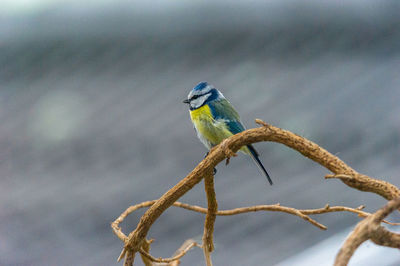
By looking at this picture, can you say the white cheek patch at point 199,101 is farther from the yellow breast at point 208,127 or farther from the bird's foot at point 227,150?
the bird's foot at point 227,150

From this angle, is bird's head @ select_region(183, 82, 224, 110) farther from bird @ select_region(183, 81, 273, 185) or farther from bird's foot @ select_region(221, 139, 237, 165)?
bird's foot @ select_region(221, 139, 237, 165)

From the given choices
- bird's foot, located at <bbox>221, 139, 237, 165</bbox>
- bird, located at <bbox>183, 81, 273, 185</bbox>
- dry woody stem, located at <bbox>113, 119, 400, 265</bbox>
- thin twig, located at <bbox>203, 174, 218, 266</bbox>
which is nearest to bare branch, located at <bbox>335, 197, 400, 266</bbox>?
dry woody stem, located at <bbox>113, 119, 400, 265</bbox>

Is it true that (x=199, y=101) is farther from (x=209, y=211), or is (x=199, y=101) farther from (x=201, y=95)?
(x=209, y=211)

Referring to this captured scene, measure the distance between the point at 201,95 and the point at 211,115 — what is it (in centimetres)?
6

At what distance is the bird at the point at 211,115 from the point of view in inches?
39.1

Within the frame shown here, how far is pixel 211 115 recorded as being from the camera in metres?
1.00

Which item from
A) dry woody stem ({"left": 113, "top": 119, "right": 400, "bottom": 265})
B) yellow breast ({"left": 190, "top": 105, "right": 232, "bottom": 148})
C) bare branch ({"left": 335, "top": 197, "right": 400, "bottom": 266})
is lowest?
bare branch ({"left": 335, "top": 197, "right": 400, "bottom": 266})

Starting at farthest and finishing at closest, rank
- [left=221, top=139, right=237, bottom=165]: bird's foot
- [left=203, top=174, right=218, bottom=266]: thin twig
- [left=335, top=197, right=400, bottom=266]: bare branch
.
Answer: [left=203, top=174, right=218, bottom=266]: thin twig → [left=221, top=139, right=237, bottom=165]: bird's foot → [left=335, top=197, right=400, bottom=266]: bare branch

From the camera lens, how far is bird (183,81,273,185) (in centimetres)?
99

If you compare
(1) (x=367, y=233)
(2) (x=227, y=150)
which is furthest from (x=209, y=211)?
(1) (x=367, y=233)

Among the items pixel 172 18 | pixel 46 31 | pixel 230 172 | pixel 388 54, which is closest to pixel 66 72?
pixel 46 31

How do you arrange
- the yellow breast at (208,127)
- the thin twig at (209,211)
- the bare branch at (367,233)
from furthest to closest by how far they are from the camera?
the yellow breast at (208,127) → the thin twig at (209,211) → the bare branch at (367,233)

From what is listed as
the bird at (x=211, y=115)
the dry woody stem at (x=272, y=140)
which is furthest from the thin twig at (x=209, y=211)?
the bird at (x=211, y=115)

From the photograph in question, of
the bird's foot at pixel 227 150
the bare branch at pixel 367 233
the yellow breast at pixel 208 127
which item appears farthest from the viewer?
the yellow breast at pixel 208 127
